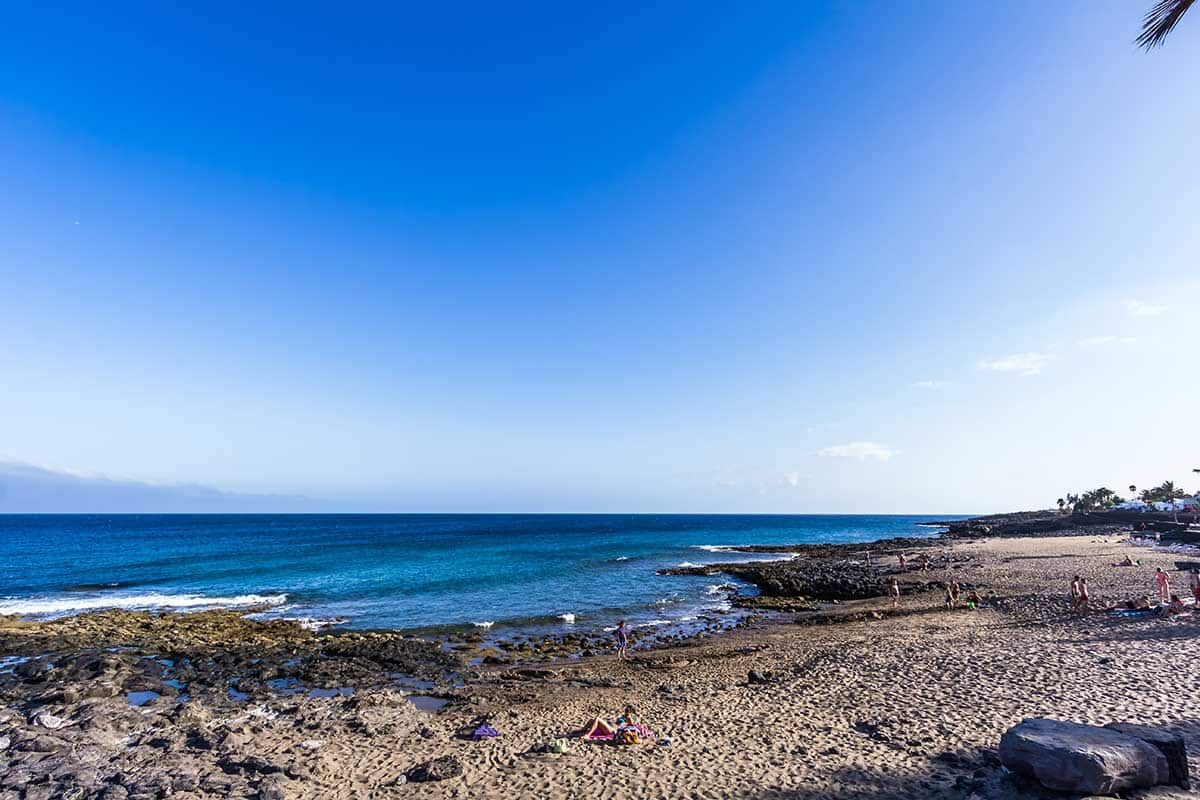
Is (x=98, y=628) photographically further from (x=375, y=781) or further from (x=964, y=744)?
(x=964, y=744)

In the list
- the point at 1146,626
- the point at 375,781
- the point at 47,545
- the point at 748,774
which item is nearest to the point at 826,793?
the point at 748,774

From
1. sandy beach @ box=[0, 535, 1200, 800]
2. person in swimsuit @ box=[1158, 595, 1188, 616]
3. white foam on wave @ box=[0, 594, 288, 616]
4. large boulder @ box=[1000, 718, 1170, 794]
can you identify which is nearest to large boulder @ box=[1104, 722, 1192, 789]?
large boulder @ box=[1000, 718, 1170, 794]

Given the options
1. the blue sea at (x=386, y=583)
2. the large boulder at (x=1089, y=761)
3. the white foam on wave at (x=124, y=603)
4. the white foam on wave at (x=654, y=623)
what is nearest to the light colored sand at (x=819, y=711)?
the large boulder at (x=1089, y=761)

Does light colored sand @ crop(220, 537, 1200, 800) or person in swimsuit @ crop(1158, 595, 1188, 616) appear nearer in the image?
light colored sand @ crop(220, 537, 1200, 800)

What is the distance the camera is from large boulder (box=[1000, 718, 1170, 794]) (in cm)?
763

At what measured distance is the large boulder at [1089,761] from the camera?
763 cm

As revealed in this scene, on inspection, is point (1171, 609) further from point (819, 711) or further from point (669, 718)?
point (669, 718)

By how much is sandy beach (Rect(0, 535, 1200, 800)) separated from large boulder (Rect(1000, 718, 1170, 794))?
A: 435 mm

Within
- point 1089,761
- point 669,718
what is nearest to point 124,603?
point 669,718

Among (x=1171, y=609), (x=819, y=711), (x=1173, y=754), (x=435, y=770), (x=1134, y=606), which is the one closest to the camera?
(x=1173, y=754)

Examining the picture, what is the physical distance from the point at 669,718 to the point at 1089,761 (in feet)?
28.5

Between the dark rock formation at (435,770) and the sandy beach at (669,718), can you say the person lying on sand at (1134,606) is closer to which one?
the sandy beach at (669,718)

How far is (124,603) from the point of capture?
117 feet

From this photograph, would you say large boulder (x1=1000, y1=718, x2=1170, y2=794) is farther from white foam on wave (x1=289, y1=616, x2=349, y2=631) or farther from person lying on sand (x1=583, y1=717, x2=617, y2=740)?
white foam on wave (x1=289, y1=616, x2=349, y2=631)
